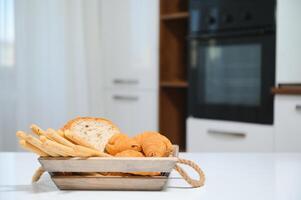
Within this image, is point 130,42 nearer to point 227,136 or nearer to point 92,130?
point 227,136

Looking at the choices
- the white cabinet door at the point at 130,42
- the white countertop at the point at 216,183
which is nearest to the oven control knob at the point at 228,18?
the white cabinet door at the point at 130,42

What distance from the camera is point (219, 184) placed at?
30.5 inches

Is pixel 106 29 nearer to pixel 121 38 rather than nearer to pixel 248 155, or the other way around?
pixel 121 38

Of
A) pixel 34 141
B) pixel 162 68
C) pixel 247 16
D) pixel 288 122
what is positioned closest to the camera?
pixel 34 141

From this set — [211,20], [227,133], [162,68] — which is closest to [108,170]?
[227,133]

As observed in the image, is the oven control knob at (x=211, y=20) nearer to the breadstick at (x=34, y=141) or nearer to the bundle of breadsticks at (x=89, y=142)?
the bundle of breadsticks at (x=89, y=142)

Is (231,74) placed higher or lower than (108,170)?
higher

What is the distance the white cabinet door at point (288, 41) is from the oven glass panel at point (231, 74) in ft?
0.42

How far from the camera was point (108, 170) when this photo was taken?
2.34 feet

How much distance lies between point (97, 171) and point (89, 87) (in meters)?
2.17

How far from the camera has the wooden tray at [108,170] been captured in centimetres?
71

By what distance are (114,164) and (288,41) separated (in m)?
1.64

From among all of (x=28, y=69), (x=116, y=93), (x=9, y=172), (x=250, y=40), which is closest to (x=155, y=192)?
(x=9, y=172)

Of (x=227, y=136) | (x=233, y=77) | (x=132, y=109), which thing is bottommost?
(x=227, y=136)
